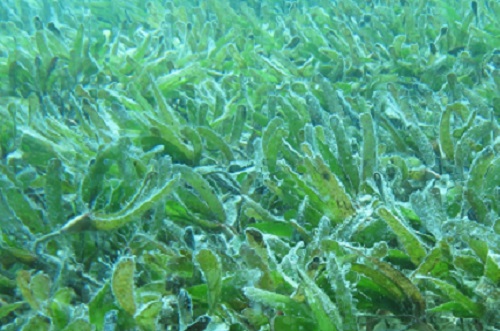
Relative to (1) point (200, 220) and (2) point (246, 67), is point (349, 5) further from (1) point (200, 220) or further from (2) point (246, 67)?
(1) point (200, 220)

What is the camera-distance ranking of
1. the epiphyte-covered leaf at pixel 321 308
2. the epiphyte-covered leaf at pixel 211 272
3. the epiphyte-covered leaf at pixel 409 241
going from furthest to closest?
the epiphyte-covered leaf at pixel 409 241
the epiphyte-covered leaf at pixel 211 272
the epiphyte-covered leaf at pixel 321 308

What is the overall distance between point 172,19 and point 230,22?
0.52m

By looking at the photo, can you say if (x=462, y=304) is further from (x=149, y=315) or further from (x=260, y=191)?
(x=260, y=191)

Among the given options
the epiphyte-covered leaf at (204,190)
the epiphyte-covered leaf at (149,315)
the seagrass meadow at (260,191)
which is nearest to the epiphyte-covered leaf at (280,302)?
the seagrass meadow at (260,191)

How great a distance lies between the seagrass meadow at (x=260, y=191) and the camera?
1247mm

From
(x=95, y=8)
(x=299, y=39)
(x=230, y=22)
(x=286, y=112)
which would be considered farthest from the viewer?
(x=95, y=8)

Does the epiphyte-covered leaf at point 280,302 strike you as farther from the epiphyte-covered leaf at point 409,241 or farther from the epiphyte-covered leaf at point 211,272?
the epiphyte-covered leaf at point 409,241

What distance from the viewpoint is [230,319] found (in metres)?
1.27

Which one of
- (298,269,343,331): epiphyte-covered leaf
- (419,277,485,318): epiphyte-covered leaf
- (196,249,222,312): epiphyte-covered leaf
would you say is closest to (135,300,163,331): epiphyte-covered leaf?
(196,249,222,312): epiphyte-covered leaf

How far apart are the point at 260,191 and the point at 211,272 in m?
0.64

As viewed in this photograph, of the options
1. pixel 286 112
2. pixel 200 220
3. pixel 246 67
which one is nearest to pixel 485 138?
pixel 286 112

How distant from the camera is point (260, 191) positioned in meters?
1.85

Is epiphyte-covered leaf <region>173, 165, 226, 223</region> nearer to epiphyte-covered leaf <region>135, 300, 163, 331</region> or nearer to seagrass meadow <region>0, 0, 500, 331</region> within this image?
seagrass meadow <region>0, 0, 500, 331</region>

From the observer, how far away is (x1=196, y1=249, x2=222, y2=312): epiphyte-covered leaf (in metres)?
1.23
